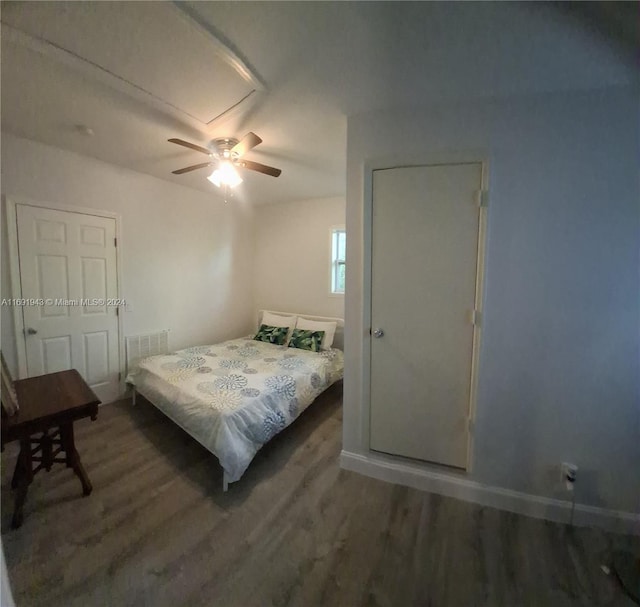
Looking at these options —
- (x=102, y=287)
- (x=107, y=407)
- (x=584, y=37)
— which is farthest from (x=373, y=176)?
(x=107, y=407)

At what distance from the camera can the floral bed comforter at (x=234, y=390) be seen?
178cm

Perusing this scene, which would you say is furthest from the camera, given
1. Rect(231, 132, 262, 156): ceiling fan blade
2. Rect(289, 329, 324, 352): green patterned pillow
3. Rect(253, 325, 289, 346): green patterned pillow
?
Rect(253, 325, 289, 346): green patterned pillow

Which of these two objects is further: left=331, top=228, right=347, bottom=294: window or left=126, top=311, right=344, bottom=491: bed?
left=331, top=228, right=347, bottom=294: window

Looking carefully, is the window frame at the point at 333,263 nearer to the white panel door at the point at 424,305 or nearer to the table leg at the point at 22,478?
the white panel door at the point at 424,305

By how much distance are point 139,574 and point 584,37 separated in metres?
3.18

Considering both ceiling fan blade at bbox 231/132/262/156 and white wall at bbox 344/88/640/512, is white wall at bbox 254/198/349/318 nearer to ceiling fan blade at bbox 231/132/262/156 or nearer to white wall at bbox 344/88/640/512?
ceiling fan blade at bbox 231/132/262/156

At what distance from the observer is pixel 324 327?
3582mm

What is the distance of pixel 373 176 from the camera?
5.90 feet

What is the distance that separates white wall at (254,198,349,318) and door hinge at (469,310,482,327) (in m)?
2.15

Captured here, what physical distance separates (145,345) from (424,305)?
3.06 meters

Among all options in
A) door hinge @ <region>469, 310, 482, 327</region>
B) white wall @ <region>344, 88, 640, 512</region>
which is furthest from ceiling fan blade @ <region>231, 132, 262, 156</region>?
door hinge @ <region>469, 310, 482, 327</region>

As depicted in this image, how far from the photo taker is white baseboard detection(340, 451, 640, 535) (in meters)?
1.53

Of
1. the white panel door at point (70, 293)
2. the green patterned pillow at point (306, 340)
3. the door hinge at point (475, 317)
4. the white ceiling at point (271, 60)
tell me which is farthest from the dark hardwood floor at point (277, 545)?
the white ceiling at point (271, 60)

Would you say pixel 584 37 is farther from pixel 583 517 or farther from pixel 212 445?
pixel 212 445
